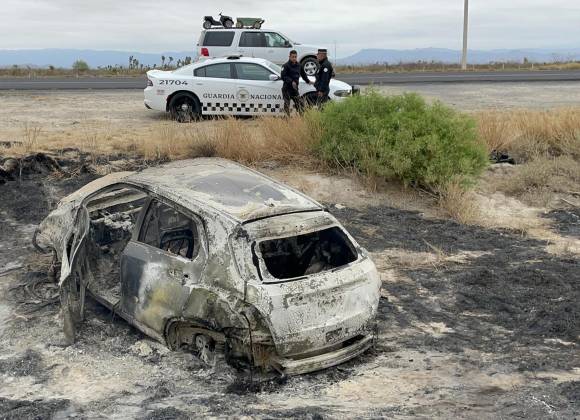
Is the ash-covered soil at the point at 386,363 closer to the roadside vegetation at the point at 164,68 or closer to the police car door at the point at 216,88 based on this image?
the police car door at the point at 216,88

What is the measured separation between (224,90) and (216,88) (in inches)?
8.2

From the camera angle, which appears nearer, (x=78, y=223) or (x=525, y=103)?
(x=78, y=223)

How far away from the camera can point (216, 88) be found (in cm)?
1560

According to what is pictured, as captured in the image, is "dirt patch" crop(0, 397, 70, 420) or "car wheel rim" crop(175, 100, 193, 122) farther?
"car wheel rim" crop(175, 100, 193, 122)

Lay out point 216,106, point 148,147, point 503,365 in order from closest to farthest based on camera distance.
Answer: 1. point 503,365
2. point 148,147
3. point 216,106

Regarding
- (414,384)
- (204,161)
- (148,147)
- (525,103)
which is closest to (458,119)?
(148,147)

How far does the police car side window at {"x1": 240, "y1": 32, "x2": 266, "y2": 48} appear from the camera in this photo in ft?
69.7

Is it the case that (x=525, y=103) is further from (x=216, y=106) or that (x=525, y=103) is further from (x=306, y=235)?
(x=306, y=235)

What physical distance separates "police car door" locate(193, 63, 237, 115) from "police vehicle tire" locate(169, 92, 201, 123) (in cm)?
19

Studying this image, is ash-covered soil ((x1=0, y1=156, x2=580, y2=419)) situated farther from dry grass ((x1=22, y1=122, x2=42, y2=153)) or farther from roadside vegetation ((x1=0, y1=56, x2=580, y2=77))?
roadside vegetation ((x1=0, y1=56, x2=580, y2=77))

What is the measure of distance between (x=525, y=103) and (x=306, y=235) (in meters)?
17.3

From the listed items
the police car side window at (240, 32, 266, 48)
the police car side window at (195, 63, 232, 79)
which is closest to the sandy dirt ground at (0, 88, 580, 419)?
the police car side window at (195, 63, 232, 79)

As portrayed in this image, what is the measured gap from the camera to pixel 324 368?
5074 mm

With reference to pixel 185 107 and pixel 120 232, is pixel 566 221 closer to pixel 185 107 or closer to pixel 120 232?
pixel 120 232
